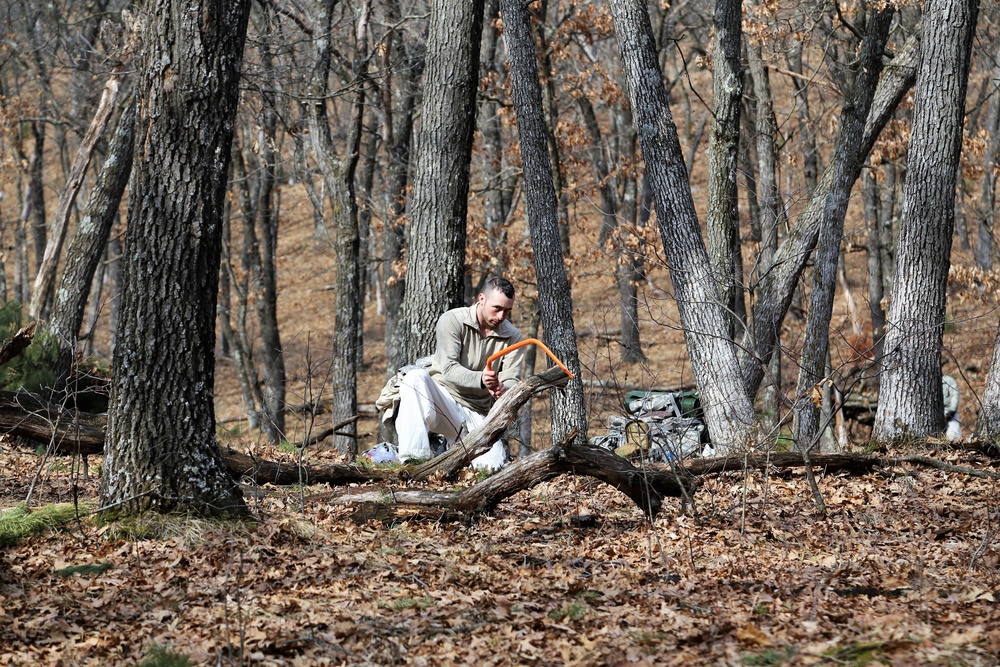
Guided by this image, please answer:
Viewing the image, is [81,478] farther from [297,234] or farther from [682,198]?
[297,234]

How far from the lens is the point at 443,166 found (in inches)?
350

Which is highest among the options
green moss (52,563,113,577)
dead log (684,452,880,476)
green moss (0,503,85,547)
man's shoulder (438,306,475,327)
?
man's shoulder (438,306,475,327)

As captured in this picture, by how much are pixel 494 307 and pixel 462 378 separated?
0.63 metres

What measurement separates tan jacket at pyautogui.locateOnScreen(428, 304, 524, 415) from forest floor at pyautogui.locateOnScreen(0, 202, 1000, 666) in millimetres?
1181

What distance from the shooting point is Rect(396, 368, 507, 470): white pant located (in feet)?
24.7

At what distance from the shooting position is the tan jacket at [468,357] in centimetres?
769

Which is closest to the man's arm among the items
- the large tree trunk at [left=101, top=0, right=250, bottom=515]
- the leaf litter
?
the leaf litter

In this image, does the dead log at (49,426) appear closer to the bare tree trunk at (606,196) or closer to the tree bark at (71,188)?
the tree bark at (71,188)

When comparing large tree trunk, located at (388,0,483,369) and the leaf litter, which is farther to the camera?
large tree trunk, located at (388,0,483,369)

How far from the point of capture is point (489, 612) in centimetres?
434

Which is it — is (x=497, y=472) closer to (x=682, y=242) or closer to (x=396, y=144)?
(x=682, y=242)

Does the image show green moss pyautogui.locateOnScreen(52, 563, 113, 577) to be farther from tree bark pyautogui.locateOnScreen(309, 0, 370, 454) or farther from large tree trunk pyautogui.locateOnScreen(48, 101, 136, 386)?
tree bark pyautogui.locateOnScreen(309, 0, 370, 454)

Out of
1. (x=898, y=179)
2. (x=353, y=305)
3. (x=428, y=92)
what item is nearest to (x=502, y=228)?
(x=353, y=305)

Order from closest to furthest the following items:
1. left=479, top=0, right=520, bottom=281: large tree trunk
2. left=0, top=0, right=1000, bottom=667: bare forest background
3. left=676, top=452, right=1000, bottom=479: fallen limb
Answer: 1. left=0, top=0, right=1000, bottom=667: bare forest background
2. left=676, top=452, right=1000, bottom=479: fallen limb
3. left=479, top=0, right=520, bottom=281: large tree trunk
